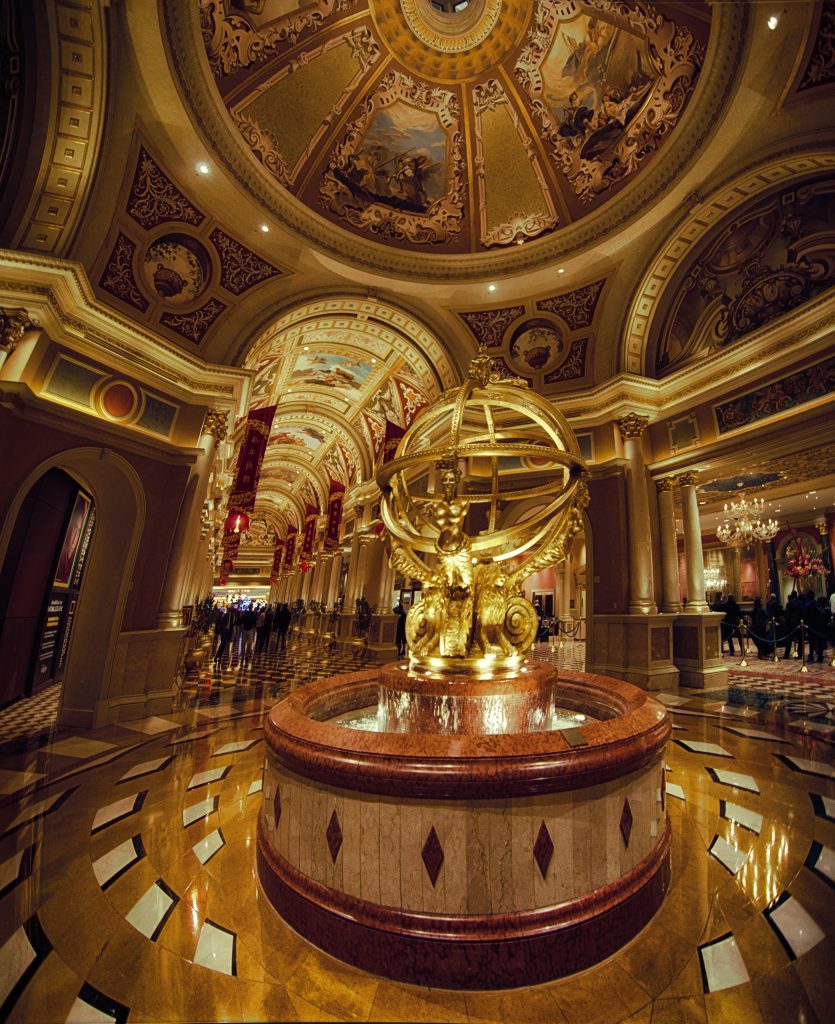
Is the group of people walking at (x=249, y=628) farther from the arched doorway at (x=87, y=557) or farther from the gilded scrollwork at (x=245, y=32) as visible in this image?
the gilded scrollwork at (x=245, y=32)

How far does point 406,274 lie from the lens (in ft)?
30.7

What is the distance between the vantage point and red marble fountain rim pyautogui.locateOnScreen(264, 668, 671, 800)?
1614mm

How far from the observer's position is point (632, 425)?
8.73 m

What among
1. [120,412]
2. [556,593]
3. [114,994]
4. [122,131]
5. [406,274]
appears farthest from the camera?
[556,593]

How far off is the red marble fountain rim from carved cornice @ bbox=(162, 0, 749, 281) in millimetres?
8678

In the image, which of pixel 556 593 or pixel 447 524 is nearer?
pixel 447 524

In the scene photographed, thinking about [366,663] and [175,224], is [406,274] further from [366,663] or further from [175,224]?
[366,663]

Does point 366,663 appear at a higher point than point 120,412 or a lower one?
lower

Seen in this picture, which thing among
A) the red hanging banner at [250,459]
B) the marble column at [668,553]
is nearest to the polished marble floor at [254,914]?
the marble column at [668,553]

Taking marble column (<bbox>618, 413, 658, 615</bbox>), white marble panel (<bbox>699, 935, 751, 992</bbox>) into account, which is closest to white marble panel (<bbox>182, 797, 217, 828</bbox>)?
white marble panel (<bbox>699, 935, 751, 992</bbox>)

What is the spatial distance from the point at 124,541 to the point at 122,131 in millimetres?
5784

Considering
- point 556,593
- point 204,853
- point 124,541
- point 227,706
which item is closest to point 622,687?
point 204,853

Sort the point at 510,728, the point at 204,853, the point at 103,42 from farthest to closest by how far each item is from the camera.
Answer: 1. the point at 103,42
2. the point at 510,728
3. the point at 204,853

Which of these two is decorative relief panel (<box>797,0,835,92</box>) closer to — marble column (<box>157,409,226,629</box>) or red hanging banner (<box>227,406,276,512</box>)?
marble column (<box>157,409,226,629</box>)
